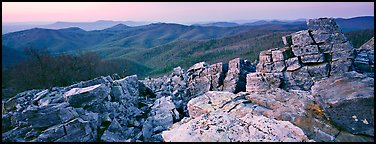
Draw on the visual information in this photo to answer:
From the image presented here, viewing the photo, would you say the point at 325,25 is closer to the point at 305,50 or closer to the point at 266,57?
the point at 305,50

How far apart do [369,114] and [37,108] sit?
73.0 ft

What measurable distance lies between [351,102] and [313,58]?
13454 millimetres

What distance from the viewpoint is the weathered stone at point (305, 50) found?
28.1 meters

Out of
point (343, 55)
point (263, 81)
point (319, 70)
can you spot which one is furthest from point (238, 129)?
point (343, 55)

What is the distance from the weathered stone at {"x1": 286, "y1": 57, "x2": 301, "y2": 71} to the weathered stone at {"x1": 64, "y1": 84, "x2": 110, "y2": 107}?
19136 millimetres

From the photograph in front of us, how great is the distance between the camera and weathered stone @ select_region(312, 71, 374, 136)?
14570mm

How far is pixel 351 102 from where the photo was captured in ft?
51.1

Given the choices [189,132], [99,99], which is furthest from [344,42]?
[99,99]

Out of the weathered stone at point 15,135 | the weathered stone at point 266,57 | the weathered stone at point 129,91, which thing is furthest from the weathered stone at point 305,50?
the weathered stone at point 15,135

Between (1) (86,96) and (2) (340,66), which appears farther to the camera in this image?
(2) (340,66)

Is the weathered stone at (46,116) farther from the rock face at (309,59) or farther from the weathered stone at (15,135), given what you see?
the rock face at (309,59)

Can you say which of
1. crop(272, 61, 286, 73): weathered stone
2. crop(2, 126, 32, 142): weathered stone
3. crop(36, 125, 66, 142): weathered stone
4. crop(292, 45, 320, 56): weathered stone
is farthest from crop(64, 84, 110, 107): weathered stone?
crop(292, 45, 320, 56): weathered stone

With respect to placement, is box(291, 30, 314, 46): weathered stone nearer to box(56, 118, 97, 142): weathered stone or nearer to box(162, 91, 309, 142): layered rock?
box(162, 91, 309, 142): layered rock

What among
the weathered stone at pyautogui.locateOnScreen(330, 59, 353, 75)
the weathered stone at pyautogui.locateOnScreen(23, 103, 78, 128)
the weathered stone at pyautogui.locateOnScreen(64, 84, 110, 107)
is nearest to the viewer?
the weathered stone at pyautogui.locateOnScreen(23, 103, 78, 128)
